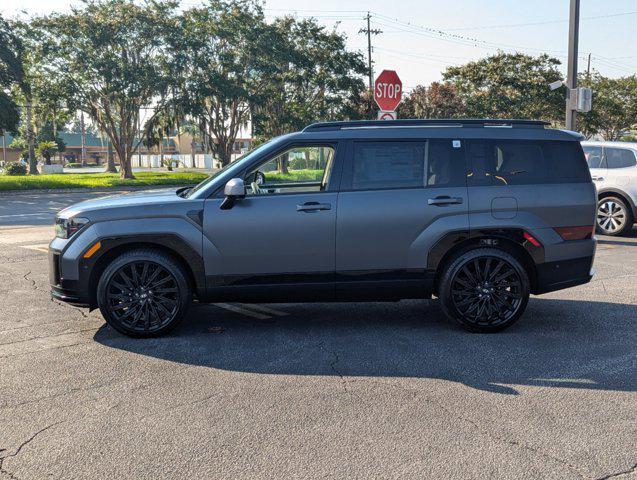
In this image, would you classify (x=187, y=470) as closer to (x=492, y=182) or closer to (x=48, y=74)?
(x=492, y=182)

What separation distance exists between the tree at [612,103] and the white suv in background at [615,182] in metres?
42.8

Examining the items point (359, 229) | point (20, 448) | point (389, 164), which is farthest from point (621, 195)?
point (20, 448)

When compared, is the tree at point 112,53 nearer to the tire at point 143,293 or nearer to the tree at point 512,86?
the tree at point 512,86

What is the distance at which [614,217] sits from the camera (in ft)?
39.7

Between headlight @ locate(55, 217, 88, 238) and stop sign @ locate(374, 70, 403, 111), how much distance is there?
759 centimetres

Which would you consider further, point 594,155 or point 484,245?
point 594,155

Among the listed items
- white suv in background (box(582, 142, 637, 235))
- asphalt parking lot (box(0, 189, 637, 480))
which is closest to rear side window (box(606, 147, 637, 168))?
white suv in background (box(582, 142, 637, 235))

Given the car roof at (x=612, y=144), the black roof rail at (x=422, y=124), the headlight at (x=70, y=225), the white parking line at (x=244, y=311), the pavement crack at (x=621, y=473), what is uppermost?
the car roof at (x=612, y=144)

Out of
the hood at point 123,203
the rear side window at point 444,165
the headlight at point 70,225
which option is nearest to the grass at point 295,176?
the hood at point 123,203

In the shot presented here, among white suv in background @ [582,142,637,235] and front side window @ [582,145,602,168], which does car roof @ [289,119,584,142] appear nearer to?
white suv in background @ [582,142,637,235]

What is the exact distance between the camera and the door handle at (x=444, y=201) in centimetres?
552

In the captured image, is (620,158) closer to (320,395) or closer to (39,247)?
(320,395)

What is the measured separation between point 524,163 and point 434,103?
44.2 meters

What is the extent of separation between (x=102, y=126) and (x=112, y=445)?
36514 mm
